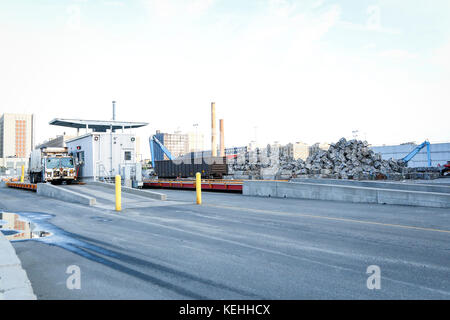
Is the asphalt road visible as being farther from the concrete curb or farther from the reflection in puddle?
the reflection in puddle

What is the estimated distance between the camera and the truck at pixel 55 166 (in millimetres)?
23359

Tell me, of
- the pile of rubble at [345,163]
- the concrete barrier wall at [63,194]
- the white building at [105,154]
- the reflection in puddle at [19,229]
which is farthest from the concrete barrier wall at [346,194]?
the pile of rubble at [345,163]

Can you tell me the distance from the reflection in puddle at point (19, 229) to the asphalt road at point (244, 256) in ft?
1.12

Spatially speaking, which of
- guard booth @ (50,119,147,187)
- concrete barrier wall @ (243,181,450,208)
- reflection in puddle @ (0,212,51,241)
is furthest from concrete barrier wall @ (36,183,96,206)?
concrete barrier wall @ (243,181,450,208)

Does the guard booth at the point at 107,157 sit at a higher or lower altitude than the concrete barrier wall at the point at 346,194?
higher

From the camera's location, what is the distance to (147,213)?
467 inches

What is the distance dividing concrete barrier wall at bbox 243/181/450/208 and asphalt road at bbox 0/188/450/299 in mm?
2540

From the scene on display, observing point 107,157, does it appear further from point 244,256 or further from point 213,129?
point 213,129

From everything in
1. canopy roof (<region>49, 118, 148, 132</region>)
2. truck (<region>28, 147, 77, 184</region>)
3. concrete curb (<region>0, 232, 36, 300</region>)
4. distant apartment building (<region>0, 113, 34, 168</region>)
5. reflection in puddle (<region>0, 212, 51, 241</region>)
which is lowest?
reflection in puddle (<region>0, 212, 51, 241</region>)

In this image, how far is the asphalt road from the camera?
167 inches

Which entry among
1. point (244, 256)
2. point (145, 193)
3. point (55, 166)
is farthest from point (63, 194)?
point (244, 256)

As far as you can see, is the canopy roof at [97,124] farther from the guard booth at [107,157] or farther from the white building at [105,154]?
the guard booth at [107,157]

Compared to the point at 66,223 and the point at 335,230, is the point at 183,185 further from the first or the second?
the point at 335,230

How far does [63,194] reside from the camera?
665 inches
